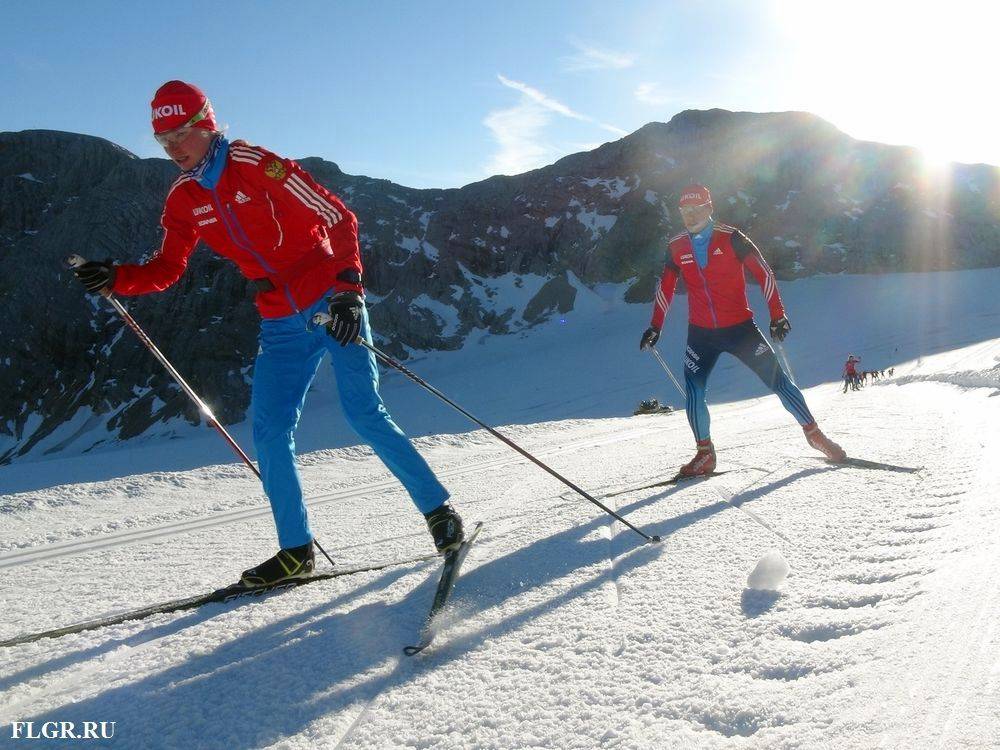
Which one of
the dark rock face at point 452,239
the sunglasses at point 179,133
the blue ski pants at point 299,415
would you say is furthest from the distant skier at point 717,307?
the dark rock face at point 452,239

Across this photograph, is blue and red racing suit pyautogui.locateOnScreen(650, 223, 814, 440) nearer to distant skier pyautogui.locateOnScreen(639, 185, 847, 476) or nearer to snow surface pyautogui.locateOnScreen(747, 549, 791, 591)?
distant skier pyautogui.locateOnScreen(639, 185, 847, 476)

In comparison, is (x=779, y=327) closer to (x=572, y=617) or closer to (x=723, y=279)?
(x=723, y=279)

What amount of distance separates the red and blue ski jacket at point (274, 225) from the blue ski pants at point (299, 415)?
0.14 metres

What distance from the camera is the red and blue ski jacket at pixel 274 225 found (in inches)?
110

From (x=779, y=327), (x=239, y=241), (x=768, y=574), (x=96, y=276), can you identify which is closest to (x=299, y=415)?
(x=239, y=241)

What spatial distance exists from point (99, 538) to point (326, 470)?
2717 mm

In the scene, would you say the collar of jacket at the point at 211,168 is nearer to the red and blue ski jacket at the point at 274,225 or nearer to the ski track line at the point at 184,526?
the red and blue ski jacket at the point at 274,225

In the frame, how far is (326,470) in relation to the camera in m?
6.66

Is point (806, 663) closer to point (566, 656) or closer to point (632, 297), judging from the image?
point (566, 656)

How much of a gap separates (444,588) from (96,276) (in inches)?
90.6

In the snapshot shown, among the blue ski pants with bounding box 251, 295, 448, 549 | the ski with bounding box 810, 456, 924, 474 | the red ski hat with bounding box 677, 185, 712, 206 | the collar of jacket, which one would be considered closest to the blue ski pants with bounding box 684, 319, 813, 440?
the ski with bounding box 810, 456, 924, 474

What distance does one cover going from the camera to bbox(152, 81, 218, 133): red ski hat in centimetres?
270

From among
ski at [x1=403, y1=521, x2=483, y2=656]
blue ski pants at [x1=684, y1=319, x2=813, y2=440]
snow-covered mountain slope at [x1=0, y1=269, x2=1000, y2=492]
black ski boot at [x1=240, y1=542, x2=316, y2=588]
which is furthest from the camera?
snow-covered mountain slope at [x1=0, y1=269, x2=1000, y2=492]

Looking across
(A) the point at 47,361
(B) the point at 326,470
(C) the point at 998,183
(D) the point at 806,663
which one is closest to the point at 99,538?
(B) the point at 326,470
